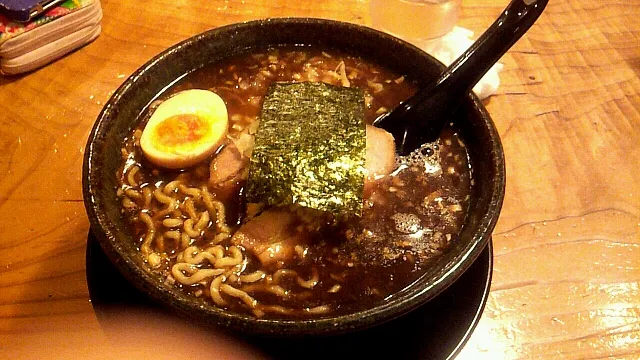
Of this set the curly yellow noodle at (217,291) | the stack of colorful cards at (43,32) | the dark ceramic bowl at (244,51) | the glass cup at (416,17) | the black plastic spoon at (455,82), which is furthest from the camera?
the glass cup at (416,17)

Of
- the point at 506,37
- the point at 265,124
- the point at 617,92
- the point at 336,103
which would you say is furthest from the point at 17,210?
the point at 617,92

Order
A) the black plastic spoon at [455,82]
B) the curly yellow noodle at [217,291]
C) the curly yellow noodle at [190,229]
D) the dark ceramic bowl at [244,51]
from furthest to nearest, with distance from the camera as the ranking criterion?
the black plastic spoon at [455,82], the curly yellow noodle at [190,229], the curly yellow noodle at [217,291], the dark ceramic bowl at [244,51]

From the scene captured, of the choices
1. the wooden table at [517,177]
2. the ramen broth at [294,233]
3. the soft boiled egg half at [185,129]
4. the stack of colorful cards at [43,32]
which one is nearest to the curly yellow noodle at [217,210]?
the ramen broth at [294,233]

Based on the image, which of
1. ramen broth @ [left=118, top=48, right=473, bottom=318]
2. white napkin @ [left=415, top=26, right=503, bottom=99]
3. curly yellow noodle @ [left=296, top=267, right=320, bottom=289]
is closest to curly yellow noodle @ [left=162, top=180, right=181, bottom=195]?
ramen broth @ [left=118, top=48, right=473, bottom=318]

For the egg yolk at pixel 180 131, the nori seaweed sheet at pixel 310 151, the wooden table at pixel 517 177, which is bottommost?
the wooden table at pixel 517 177

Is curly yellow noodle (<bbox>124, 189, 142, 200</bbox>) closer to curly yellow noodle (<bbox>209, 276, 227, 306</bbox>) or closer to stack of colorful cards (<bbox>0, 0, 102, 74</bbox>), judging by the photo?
curly yellow noodle (<bbox>209, 276, 227, 306</bbox>)

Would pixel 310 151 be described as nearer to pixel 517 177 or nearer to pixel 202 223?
pixel 202 223

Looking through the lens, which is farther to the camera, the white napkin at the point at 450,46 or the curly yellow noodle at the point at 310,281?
the white napkin at the point at 450,46

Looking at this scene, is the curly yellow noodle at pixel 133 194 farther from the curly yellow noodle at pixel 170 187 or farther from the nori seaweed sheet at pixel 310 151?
the nori seaweed sheet at pixel 310 151
